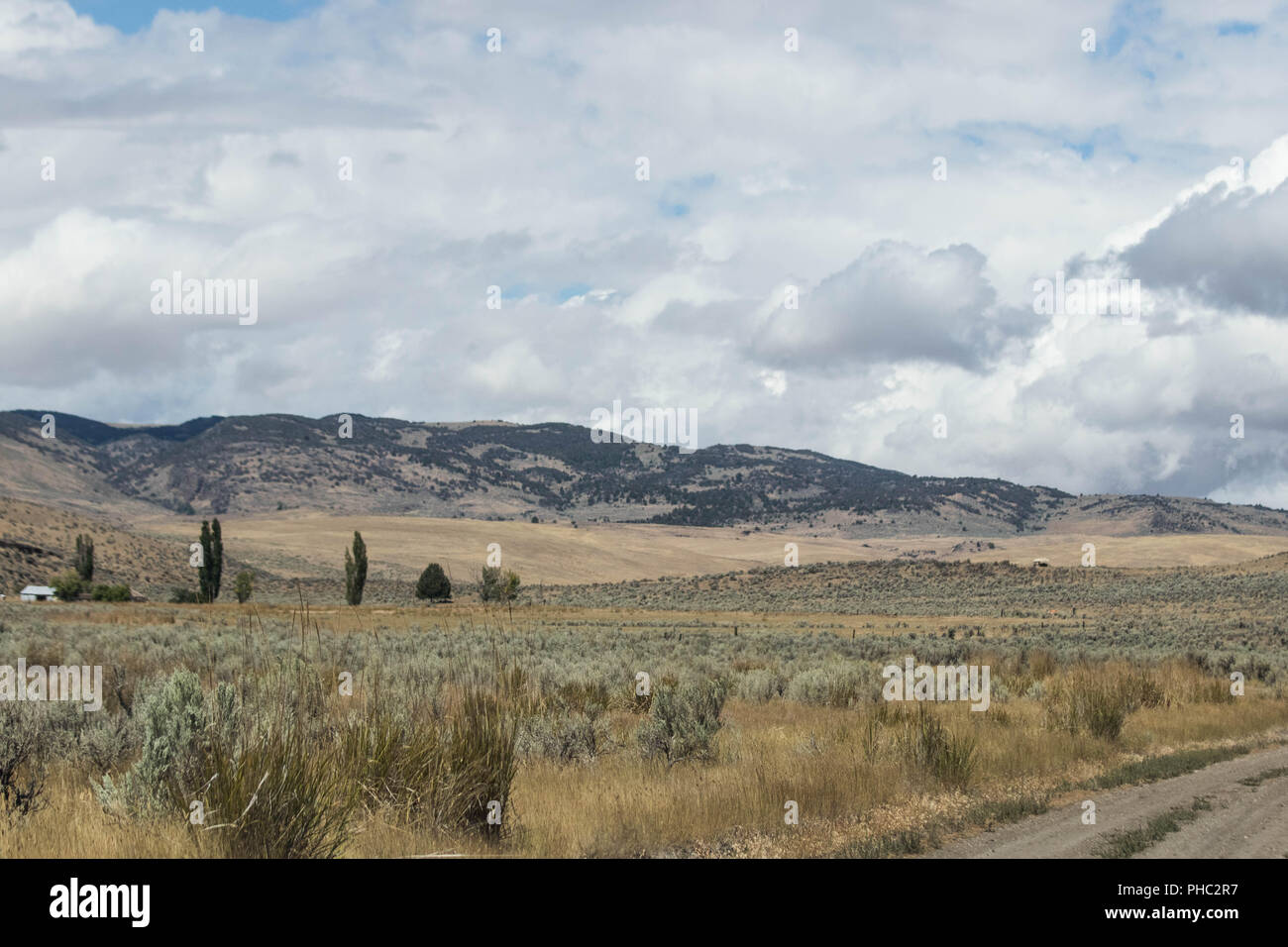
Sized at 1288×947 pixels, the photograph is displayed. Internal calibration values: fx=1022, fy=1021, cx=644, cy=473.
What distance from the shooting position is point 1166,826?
10.3 metres

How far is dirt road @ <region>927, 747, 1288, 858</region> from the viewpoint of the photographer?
938cm

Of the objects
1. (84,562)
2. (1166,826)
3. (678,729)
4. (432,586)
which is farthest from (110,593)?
(1166,826)

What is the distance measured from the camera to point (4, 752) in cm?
975

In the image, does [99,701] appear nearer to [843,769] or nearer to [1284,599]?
[843,769]

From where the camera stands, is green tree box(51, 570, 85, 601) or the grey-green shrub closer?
the grey-green shrub

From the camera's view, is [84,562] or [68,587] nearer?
[68,587]

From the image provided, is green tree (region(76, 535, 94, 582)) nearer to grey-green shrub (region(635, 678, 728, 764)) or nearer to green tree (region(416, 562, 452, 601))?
green tree (region(416, 562, 452, 601))

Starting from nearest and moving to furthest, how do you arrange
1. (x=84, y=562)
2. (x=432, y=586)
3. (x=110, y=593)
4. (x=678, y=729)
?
1. (x=678, y=729)
2. (x=110, y=593)
3. (x=84, y=562)
4. (x=432, y=586)

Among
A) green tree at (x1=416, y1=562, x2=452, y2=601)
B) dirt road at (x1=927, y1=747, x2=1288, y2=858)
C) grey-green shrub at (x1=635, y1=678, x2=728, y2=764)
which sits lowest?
green tree at (x1=416, y1=562, x2=452, y2=601)

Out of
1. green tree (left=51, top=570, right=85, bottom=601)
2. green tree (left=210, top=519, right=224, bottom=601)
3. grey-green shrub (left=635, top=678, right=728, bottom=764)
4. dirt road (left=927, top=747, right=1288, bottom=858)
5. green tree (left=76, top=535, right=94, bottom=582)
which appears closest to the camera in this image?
dirt road (left=927, top=747, right=1288, bottom=858)

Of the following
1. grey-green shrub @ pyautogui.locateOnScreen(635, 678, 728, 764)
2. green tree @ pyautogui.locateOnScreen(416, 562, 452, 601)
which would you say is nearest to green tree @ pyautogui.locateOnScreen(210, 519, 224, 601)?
green tree @ pyautogui.locateOnScreen(416, 562, 452, 601)

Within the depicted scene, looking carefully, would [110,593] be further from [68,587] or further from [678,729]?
[678,729]
